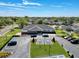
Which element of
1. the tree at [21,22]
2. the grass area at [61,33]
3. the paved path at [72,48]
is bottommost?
the paved path at [72,48]

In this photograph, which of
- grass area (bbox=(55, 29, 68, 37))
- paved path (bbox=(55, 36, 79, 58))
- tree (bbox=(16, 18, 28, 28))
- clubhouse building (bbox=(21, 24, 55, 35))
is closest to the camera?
paved path (bbox=(55, 36, 79, 58))

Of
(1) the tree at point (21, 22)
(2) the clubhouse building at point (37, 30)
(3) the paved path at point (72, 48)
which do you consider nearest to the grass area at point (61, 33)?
(2) the clubhouse building at point (37, 30)

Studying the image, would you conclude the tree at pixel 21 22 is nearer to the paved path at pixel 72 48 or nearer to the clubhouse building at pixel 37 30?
the clubhouse building at pixel 37 30

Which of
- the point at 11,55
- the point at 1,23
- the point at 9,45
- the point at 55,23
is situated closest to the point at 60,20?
the point at 55,23

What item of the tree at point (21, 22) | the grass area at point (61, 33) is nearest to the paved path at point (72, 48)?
the grass area at point (61, 33)

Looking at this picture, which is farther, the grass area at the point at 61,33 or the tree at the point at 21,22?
the tree at the point at 21,22

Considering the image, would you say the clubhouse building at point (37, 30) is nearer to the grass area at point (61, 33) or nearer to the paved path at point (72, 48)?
the grass area at point (61, 33)

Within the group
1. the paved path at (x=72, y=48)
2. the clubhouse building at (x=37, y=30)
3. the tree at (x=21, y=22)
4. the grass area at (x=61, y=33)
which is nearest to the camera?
the paved path at (x=72, y=48)

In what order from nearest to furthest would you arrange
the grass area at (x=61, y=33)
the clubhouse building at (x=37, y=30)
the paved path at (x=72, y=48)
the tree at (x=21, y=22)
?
the paved path at (x=72, y=48) → the grass area at (x=61, y=33) → the clubhouse building at (x=37, y=30) → the tree at (x=21, y=22)

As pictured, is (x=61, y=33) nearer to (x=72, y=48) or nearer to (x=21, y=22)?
(x=72, y=48)

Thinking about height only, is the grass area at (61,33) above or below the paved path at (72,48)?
above

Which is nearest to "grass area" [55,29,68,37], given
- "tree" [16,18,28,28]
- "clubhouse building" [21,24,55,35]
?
"clubhouse building" [21,24,55,35]

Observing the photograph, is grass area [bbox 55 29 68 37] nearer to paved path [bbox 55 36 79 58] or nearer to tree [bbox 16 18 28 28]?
paved path [bbox 55 36 79 58]
